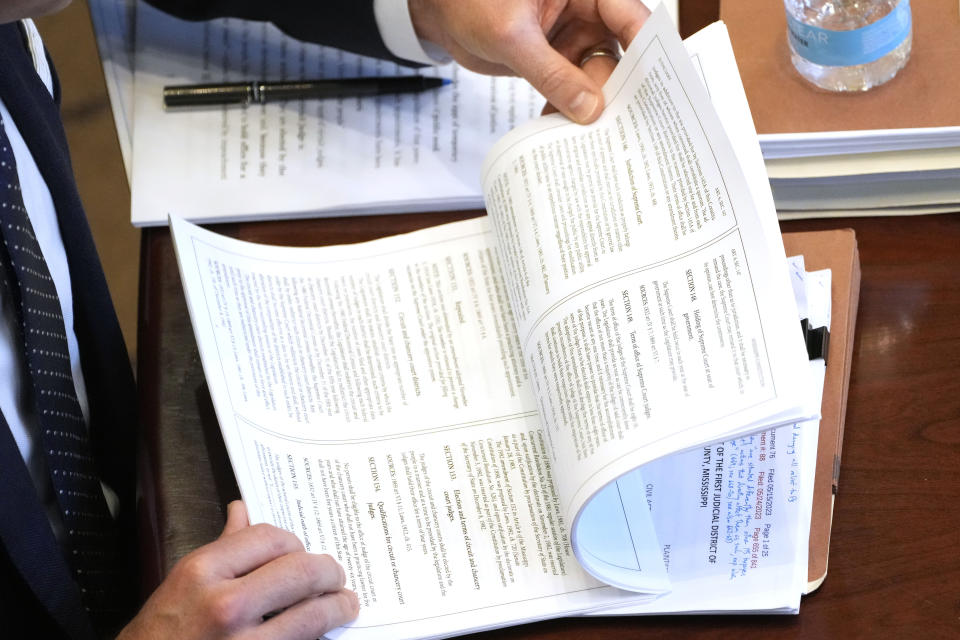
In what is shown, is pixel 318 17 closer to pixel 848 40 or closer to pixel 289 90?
pixel 289 90

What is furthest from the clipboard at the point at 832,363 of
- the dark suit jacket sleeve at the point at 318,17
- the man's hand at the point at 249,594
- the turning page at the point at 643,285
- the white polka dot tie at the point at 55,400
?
the white polka dot tie at the point at 55,400

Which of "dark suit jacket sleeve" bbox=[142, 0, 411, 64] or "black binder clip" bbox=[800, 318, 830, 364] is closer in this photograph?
"black binder clip" bbox=[800, 318, 830, 364]

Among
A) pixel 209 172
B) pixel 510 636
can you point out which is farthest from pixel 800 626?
pixel 209 172

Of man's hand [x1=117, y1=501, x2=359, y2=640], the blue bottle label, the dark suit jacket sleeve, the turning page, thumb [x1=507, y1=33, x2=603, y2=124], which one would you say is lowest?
man's hand [x1=117, y1=501, x2=359, y2=640]

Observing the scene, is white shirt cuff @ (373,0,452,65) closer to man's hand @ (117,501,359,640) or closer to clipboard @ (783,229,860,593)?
clipboard @ (783,229,860,593)

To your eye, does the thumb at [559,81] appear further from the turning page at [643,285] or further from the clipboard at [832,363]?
the clipboard at [832,363]

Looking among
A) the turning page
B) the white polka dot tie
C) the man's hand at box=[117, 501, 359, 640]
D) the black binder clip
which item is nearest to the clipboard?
the black binder clip

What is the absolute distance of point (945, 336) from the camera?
2.51ft

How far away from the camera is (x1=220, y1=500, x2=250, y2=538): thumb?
672mm

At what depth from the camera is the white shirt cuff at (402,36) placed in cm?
91

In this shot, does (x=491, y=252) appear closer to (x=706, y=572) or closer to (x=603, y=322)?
(x=603, y=322)

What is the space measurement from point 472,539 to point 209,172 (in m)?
0.42

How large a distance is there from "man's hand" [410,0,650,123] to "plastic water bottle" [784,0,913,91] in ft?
0.41

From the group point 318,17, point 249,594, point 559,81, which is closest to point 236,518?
point 249,594
